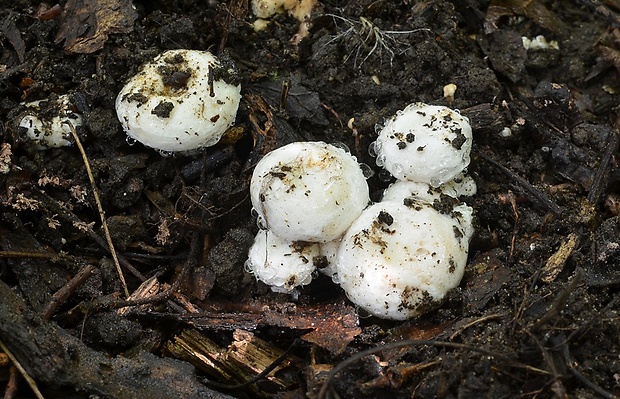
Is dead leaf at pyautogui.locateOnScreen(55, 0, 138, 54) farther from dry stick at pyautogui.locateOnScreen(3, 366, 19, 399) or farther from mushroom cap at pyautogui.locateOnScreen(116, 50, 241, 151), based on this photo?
dry stick at pyautogui.locateOnScreen(3, 366, 19, 399)

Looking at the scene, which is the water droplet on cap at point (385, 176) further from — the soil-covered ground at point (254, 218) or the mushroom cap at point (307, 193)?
the mushroom cap at point (307, 193)

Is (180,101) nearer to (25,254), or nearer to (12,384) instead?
(25,254)

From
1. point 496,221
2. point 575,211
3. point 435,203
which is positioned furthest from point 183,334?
point 575,211

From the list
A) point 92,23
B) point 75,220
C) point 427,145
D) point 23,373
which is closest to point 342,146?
point 427,145

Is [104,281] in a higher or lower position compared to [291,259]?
lower

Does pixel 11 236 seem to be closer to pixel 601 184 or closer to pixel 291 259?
pixel 291 259

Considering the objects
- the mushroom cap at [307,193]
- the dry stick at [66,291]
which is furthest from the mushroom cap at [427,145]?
the dry stick at [66,291]
